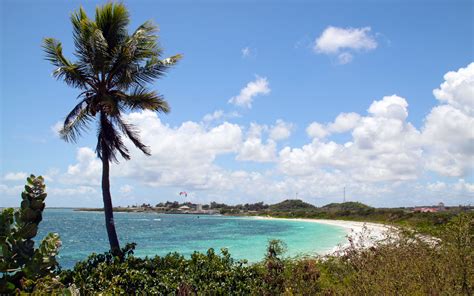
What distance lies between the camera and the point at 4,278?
7.59 meters

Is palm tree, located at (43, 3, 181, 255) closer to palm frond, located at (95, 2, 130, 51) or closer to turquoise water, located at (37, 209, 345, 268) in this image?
palm frond, located at (95, 2, 130, 51)

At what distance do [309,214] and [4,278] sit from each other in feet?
427

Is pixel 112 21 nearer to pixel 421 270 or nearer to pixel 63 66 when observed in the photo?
pixel 63 66

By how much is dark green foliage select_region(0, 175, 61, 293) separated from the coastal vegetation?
17mm

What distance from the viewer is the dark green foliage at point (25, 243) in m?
7.99

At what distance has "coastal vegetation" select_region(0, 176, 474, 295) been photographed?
6793 mm

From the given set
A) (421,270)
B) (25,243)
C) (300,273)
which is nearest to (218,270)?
(300,273)

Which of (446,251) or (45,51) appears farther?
(45,51)

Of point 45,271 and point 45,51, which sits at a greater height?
point 45,51

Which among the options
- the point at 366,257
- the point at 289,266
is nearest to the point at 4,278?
the point at 289,266

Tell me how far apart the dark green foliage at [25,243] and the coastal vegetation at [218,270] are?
0.05 feet

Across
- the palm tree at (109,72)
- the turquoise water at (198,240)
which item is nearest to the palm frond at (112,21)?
the palm tree at (109,72)

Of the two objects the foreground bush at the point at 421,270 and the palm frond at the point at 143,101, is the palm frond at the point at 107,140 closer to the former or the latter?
the palm frond at the point at 143,101

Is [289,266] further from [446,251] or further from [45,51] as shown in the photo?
[45,51]
